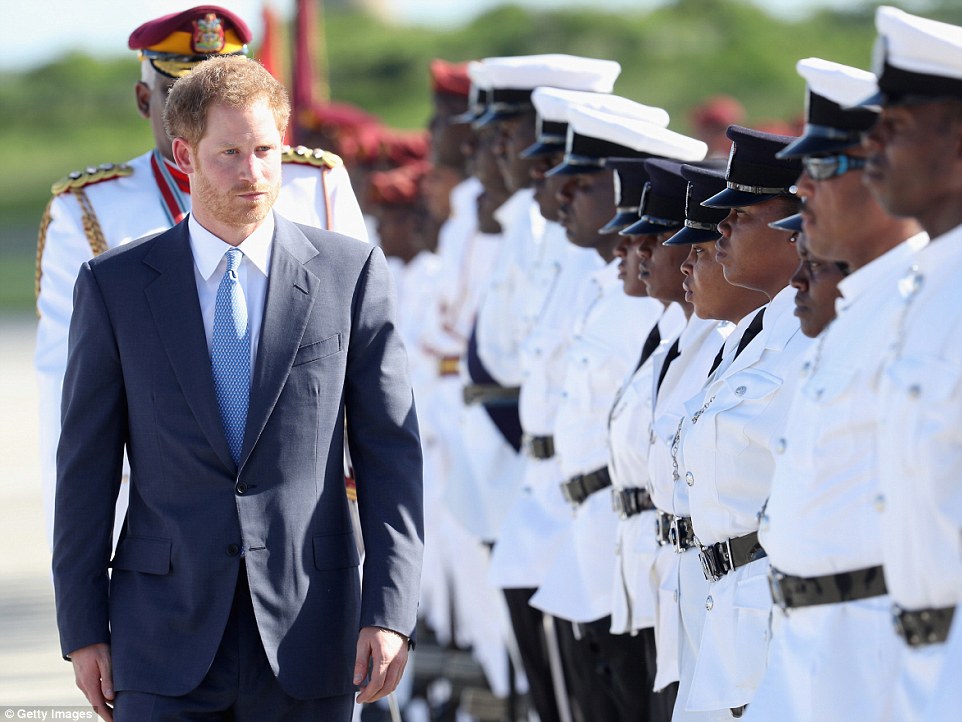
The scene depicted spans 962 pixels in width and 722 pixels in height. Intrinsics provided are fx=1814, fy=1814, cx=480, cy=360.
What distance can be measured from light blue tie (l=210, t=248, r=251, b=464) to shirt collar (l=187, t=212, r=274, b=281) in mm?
51

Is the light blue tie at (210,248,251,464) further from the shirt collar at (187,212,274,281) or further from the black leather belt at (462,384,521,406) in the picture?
the black leather belt at (462,384,521,406)

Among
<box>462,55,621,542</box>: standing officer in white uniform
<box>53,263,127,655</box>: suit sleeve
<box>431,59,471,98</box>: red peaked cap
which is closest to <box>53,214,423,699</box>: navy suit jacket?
<box>53,263,127,655</box>: suit sleeve

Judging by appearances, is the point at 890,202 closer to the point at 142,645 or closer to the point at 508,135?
the point at 142,645

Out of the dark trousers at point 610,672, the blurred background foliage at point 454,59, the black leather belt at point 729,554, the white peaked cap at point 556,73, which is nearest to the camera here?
the black leather belt at point 729,554

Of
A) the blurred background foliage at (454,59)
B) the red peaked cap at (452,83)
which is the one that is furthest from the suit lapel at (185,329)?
the blurred background foliage at (454,59)

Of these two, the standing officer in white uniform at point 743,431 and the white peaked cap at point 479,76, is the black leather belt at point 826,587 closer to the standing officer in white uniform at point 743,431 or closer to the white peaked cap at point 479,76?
the standing officer in white uniform at point 743,431

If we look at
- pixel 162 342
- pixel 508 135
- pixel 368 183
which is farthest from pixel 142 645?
pixel 368 183

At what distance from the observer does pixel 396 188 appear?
1029cm

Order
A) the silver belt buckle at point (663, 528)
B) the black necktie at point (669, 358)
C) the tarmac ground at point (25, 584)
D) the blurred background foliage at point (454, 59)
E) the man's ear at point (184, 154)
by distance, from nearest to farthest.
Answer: the man's ear at point (184, 154)
the silver belt buckle at point (663, 528)
the black necktie at point (669, 358)
the tarmac ground at point (25, 584)
the blurred background foliage at point (454, 59)

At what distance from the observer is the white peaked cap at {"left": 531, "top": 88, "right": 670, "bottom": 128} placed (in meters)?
5.66

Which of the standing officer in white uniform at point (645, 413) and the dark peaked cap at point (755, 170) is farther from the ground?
the dark peaked cap at point (755, 170)

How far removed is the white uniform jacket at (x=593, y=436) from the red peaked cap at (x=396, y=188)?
4840 mm

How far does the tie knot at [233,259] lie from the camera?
3.92 m

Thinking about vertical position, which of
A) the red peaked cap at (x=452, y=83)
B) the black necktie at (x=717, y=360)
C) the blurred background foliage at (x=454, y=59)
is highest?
the black necktie at (x=717, y=360)
